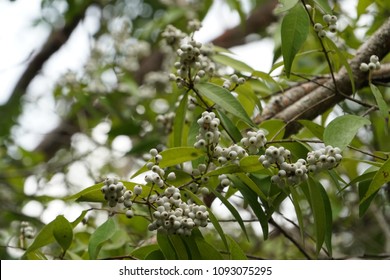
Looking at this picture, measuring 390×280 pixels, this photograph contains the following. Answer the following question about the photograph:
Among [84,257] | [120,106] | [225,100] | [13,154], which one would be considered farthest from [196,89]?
[13,154]

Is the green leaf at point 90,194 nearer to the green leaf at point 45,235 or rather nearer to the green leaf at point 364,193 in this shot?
the green leaf at point 45,235

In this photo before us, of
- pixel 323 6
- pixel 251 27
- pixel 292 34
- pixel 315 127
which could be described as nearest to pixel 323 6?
pixel 323 6

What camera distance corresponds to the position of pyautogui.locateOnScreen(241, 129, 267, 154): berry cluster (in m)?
1.14

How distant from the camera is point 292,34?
1232 millimetres

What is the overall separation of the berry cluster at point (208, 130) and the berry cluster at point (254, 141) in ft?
0.18

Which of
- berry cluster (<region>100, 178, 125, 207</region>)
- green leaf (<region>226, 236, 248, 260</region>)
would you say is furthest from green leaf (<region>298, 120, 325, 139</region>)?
berry cluster (<region>100, 178, 125, 207</region>)

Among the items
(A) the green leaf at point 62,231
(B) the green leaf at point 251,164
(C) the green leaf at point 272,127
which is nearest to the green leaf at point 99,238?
(A) the green leaf at point 62,231

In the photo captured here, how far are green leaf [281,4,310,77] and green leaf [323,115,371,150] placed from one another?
136mm

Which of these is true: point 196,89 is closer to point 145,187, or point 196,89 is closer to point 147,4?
point 145,187

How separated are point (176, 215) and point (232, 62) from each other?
2.03 ft

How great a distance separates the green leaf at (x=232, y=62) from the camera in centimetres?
155

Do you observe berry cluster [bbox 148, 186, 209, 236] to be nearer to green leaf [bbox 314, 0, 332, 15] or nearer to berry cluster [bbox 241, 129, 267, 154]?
berry cluster [bbox 241, 129, 267, 154]
